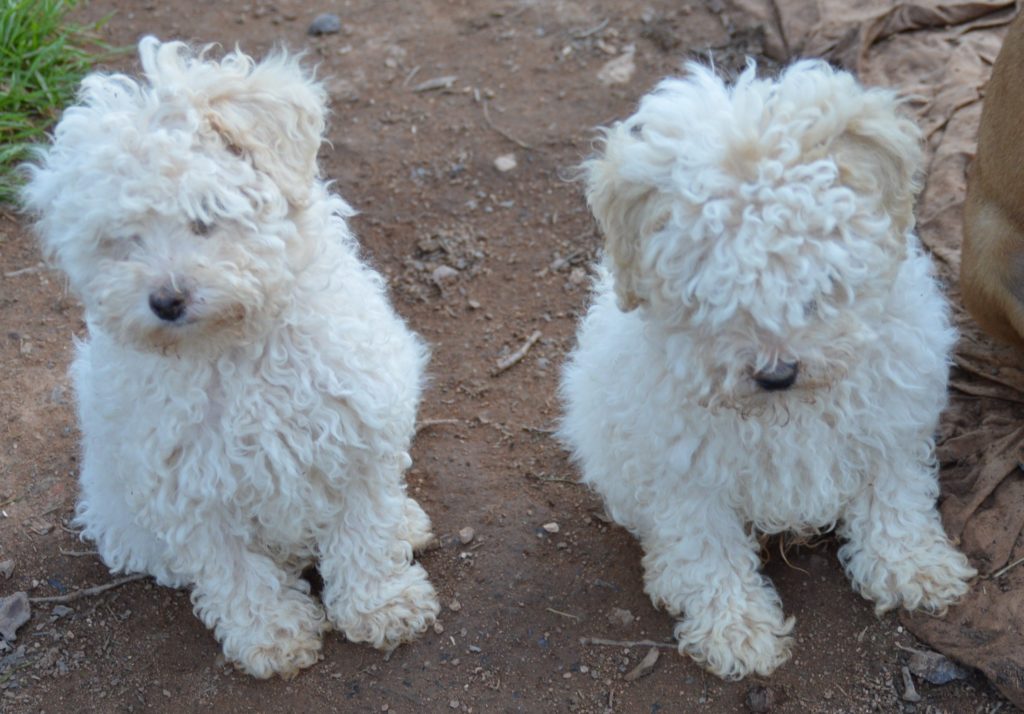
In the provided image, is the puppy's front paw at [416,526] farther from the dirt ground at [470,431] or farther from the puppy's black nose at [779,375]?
the puppy's black nose at [779,375]

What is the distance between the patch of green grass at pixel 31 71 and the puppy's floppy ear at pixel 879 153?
182 inches

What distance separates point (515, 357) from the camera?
5207mm

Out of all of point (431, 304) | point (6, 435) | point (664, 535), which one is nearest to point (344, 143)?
point (431, 304)

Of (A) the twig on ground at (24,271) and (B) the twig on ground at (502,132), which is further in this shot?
(B) the twig on ground at (502,132)

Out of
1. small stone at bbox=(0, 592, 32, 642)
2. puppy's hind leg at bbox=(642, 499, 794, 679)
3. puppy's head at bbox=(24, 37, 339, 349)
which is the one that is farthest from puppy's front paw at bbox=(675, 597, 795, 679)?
small stone at bbox=(0, 592, 32, 642)

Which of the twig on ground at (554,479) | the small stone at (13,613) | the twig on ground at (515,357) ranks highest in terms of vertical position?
the twig on ground at (515,357)

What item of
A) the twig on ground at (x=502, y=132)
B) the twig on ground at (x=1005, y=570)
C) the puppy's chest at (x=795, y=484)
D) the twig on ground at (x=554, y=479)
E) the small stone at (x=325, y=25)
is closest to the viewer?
the puppy's chest at (x=795, y=484)

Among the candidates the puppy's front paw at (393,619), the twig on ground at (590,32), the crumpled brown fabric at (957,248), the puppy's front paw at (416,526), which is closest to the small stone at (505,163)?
the twig on ground at (590,32)

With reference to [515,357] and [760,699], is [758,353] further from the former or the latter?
[515,357]

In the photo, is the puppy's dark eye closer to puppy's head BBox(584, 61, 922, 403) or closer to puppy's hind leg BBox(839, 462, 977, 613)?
puppy's head BBox(584, 61, 922, 403)

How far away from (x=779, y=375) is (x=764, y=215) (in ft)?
1.40

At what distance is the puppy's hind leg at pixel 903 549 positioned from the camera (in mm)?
3910

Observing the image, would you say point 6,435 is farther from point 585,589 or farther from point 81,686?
point 585,589

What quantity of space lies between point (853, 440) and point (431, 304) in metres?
2.42
